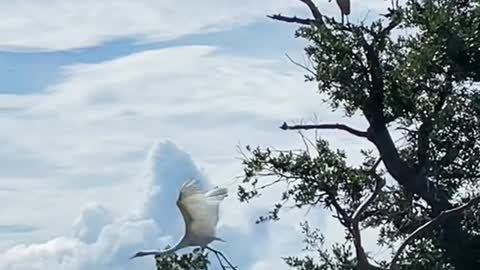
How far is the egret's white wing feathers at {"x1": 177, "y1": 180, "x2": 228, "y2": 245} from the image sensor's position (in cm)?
1363

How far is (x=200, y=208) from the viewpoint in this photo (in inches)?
541

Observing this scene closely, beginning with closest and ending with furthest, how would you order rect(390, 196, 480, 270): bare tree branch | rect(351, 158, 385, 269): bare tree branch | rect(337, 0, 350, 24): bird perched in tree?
rect(351, 158, 385, 269): bare tree branch, rect(390, 196, 480, 270): bare tree branch, rect(337, 0, 350, 24): bird perched in tree

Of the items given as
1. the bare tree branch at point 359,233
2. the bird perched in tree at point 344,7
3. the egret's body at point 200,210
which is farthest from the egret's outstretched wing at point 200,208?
the bird perched in tree at point 344,7

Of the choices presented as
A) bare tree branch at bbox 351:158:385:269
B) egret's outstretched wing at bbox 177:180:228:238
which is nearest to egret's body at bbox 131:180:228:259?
egret's outstretched wing at bbox 177:180:228:238

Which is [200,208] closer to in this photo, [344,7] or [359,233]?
[359,233]

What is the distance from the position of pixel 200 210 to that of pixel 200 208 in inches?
1.0

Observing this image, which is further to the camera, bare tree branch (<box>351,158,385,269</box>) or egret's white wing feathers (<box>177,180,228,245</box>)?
egret's white wing feathers (<box>177,180,228,245</box>)

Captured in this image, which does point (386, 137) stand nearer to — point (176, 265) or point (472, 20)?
point (472, 20)

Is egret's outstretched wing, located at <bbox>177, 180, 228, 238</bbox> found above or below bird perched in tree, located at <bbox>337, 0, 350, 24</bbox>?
below

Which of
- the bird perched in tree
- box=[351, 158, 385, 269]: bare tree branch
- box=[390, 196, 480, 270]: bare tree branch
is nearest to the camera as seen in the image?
box=[351, 158, 385, 269]: bare tree branch

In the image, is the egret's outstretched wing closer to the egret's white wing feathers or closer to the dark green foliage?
the egret's white wing feathers

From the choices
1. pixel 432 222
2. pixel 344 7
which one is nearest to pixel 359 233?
pixel 432 222

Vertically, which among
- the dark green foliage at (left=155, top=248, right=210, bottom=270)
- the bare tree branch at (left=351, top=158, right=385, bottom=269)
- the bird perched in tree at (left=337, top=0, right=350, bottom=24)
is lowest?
the bare tree branch at (left=351, top=158, right=385, bottom=269)

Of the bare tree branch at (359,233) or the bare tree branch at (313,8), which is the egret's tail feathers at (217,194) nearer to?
the bare tree branch at (359,233)
